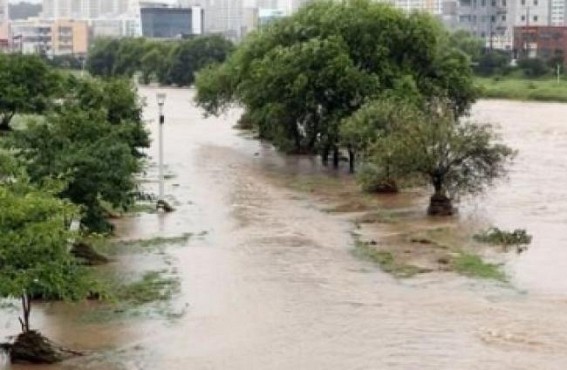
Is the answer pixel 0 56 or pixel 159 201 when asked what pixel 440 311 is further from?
pixel 0 56

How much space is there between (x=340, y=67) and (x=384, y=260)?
64.2 feet

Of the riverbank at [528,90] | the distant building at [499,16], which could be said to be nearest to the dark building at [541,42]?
the riverbank at [528,90]

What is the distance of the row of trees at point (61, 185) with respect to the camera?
59.4 ft

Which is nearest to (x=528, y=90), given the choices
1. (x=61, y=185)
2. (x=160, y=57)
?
(x=160, y=57)

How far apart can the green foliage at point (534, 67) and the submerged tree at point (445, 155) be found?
72551 mm

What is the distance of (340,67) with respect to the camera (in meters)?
45.9

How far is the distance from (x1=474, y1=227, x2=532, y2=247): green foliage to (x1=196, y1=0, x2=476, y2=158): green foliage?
1500cm

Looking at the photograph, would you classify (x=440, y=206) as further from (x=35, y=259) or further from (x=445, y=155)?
(x=35, y=259)

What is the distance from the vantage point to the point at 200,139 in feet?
206

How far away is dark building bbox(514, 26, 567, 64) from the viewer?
4557 inches

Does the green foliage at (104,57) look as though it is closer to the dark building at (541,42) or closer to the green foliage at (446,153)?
the dark building at (541,42)

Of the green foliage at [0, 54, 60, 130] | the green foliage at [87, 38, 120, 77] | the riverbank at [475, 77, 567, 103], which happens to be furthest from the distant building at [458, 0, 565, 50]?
the green foliage at [0, 54, 60, 130]

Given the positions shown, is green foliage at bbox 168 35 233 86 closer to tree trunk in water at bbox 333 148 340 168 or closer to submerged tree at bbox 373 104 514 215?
tree trunk in water at bbox 333 148 340 168

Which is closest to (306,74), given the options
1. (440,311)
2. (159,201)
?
(159,201)
